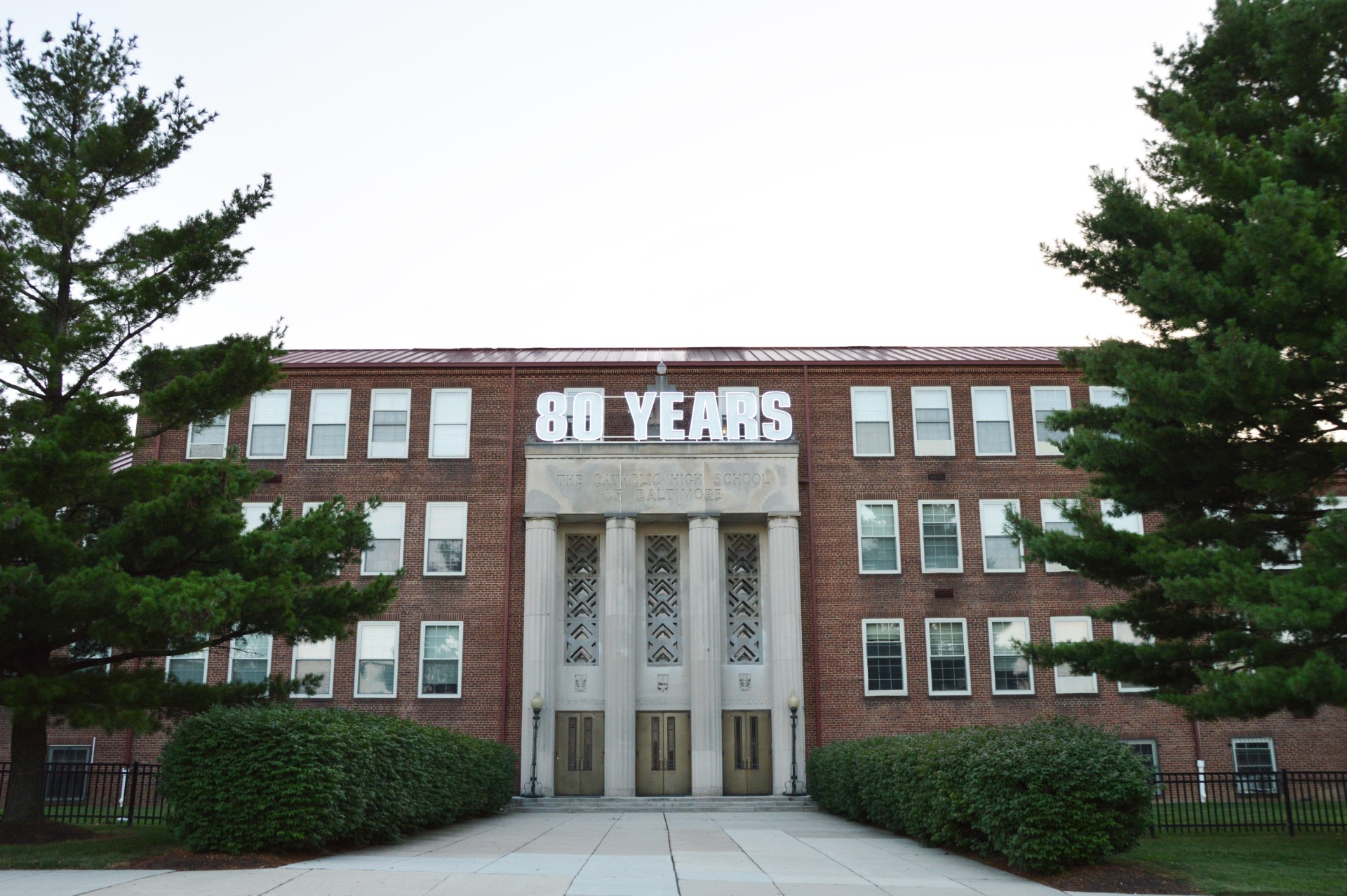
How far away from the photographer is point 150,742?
32.1 metres

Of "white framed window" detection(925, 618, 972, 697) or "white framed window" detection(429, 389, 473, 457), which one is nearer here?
"white framed window" detection(925, 618, 972, 697)

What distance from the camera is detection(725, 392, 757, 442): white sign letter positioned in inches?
1336

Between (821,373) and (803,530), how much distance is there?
5.28 meters

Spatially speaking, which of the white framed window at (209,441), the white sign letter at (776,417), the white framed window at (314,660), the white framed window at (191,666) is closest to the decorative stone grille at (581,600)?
the white sign letter at (776,417)

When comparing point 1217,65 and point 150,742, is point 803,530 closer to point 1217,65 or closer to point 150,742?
point 1217,65

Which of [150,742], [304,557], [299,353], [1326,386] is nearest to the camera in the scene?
[1326,386]

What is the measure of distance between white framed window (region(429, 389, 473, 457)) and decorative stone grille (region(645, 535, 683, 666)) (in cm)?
670

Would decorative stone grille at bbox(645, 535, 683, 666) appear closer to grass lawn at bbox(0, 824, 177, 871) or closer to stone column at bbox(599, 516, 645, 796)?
stone column at bbox(599, 516, 645, 796)

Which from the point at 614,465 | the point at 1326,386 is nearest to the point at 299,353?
the point at 614,465

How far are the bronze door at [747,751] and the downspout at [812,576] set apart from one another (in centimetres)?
140

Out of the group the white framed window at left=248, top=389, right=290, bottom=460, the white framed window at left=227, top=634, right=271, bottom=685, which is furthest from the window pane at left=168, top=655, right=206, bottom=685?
the white framed window at left=248, top=389, right=290, bottom=460

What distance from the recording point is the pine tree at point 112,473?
16547mm

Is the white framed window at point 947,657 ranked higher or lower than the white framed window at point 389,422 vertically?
lower

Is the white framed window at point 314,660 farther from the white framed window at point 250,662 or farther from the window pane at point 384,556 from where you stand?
the window pane at point 384,556
